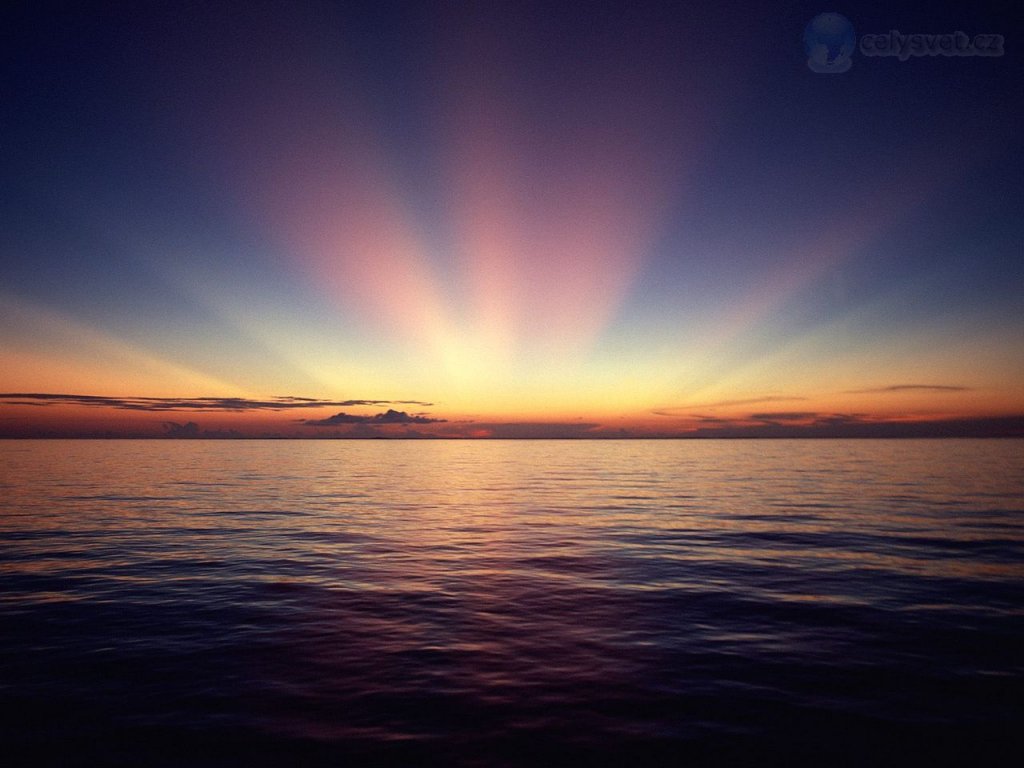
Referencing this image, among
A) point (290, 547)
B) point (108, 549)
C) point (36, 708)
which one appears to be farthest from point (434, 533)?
point (36, 708)

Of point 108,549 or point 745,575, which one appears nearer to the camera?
point 745,575

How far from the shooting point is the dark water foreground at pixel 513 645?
28.5 feet

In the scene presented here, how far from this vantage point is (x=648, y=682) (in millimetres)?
10758

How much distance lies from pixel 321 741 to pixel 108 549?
20563mm

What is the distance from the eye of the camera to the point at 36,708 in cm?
966

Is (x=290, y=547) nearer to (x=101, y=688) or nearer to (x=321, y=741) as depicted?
(x=101, y=688)

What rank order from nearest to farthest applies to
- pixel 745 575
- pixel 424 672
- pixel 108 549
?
1. pixel 424 672
2. pixel 745 575
3. pixel 108 549

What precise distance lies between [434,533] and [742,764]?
21775mm

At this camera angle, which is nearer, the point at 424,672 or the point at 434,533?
the point at 424,672

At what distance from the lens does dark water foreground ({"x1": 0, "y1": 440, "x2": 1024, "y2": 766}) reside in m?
8.68

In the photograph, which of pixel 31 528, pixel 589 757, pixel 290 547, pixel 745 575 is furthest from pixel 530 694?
pixel 31 528

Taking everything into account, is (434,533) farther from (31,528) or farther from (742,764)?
(742,764)

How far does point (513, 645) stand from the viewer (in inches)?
503

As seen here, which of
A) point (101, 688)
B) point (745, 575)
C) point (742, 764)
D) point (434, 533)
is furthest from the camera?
point (434, 533)
